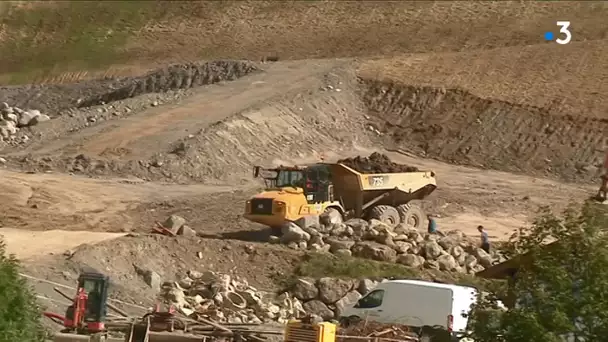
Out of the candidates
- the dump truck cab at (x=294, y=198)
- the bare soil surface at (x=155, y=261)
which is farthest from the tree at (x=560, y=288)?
the dump truck cab at (x=294, y=198)

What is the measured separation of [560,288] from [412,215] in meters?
20.1

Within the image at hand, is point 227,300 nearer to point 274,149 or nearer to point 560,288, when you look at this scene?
point 560,288

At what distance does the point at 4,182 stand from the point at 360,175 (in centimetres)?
1225

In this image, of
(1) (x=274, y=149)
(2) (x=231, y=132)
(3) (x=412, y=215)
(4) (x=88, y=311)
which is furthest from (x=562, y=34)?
(4) (x=88, y=311)

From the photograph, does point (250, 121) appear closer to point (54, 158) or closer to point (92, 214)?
point (54, 158)

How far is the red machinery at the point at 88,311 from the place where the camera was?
19.7 m

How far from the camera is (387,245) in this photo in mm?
29844

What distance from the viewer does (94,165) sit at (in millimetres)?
42156

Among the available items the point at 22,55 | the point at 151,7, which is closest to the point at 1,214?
the point at 22,55

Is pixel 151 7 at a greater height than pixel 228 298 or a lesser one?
greater

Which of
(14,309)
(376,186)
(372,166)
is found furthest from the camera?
(372,166)

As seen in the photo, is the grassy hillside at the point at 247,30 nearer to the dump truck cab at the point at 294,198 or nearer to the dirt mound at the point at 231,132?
the dirt mound at the point at 231,132

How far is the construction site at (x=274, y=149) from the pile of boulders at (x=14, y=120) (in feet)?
0.27

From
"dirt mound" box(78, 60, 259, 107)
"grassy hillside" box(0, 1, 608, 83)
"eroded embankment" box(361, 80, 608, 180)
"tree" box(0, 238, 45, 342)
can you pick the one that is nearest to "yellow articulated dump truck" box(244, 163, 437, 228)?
"eroded embankment" box(361, 80, 608, 180)
